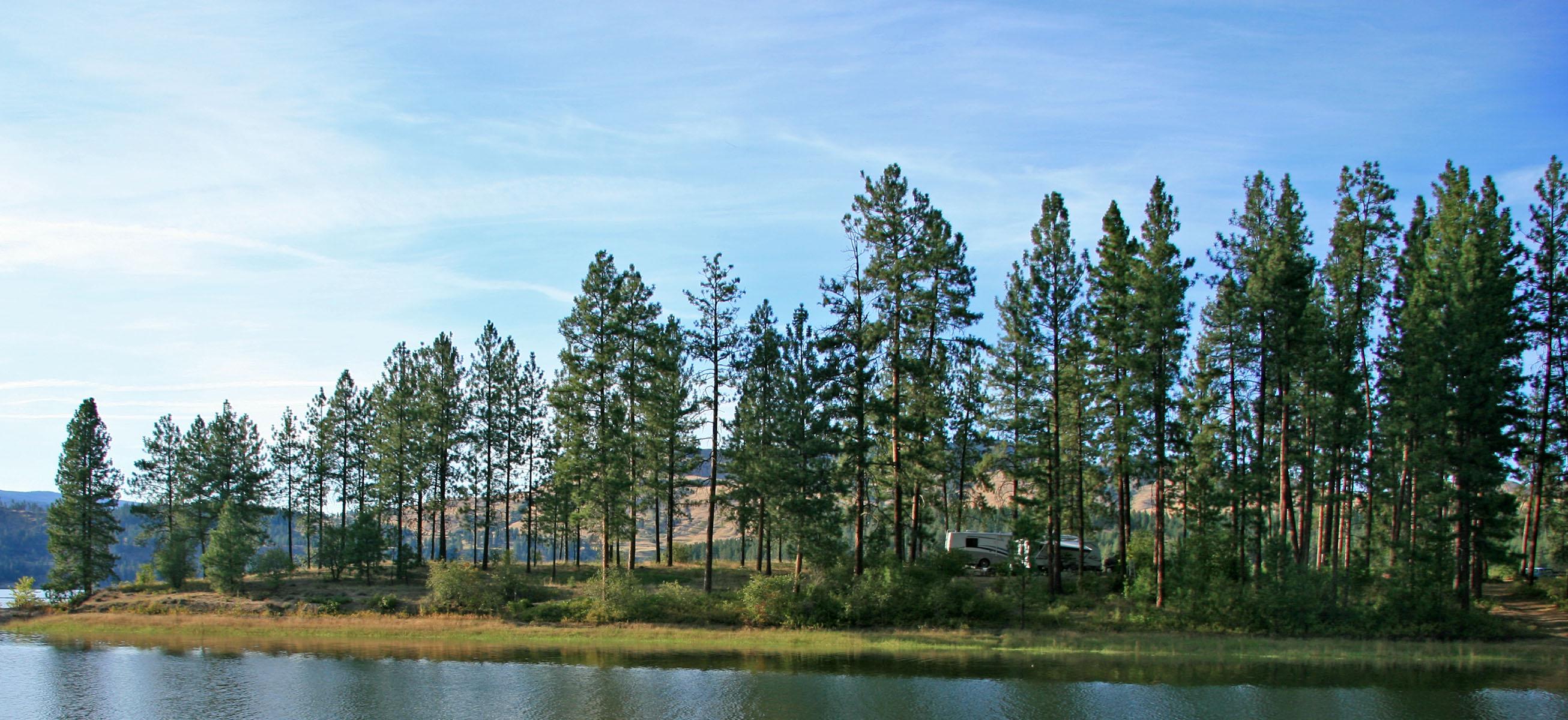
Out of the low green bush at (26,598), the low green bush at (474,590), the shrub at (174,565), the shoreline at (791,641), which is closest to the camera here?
the shoreline at (791,641)

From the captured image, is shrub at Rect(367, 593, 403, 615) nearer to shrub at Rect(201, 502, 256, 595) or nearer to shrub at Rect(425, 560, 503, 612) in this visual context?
shrub at Rect(425, 560, 503, 612)

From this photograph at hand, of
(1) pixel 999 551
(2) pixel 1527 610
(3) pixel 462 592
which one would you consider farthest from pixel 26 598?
(2) pixel 1527 610

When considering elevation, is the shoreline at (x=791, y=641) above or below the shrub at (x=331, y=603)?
above

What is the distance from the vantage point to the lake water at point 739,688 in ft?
89.6

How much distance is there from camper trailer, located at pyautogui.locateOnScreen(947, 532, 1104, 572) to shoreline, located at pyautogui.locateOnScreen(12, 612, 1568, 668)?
9.47 m

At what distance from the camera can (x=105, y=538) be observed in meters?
62.5

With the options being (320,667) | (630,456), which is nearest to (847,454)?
(630,456)

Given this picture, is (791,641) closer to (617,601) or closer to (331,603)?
(617,601)

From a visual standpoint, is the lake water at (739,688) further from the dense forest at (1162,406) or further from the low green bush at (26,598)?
the low green bush at (26,598)

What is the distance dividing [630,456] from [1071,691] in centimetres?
2703

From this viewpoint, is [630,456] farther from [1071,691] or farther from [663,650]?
[1071,691]

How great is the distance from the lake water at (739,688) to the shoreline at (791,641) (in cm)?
168

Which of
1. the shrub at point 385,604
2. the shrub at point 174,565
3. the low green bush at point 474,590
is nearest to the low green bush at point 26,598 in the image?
the shrub at point 174,565

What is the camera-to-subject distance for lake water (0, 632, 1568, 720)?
89.6ft
